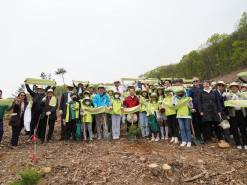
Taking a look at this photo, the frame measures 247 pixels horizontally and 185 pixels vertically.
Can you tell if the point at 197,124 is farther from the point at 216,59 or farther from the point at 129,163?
the point at 216,59

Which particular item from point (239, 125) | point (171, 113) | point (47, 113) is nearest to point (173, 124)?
point (171, 113)

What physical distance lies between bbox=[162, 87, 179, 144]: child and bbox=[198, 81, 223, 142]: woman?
3.00ft

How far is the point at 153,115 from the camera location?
1048 cm

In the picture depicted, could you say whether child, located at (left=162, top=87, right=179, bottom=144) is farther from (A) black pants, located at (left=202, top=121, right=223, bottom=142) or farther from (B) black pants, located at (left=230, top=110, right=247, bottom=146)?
(B) black pants, located at (left=230, top=110, right=247, bottom=146)

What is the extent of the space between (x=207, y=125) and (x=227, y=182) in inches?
125

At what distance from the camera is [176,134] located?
997 cm

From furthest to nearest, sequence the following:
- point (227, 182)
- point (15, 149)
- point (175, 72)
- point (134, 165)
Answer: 1. point (175, 72)
2. point (15, 149)
3. point (134, 165)
4. point (227, 182)

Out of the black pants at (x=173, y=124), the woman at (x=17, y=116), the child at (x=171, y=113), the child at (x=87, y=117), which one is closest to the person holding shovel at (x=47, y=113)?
the woman at (x=17, y=116)

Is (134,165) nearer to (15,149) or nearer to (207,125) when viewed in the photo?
(207,125)

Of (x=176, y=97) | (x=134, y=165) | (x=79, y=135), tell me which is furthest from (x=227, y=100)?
(x=79, y=135)

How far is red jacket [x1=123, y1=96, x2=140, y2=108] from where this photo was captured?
431 inches

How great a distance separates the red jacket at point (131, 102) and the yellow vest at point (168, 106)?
1.25 m

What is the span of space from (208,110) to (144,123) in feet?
8.26

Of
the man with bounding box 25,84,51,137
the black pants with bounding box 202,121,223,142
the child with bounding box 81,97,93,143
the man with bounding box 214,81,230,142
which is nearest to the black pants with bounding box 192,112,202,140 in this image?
the black pants with bounding box 202,121,223,142
